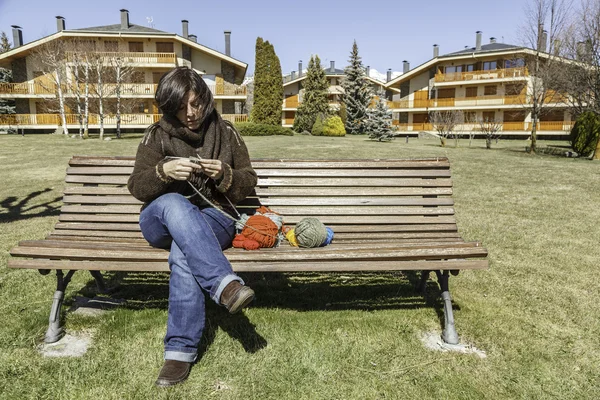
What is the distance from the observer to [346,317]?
342 cm

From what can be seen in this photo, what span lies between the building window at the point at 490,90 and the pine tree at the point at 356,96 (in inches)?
417

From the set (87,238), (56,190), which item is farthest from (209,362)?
(56,190)

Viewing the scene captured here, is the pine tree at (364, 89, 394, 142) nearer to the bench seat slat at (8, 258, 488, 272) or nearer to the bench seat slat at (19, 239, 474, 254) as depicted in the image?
the bench seat slat at (19, 239, 474, 254)

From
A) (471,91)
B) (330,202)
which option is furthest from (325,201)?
(471,91)

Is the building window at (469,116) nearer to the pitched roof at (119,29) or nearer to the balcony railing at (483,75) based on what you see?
the balcony railing at (483,75)

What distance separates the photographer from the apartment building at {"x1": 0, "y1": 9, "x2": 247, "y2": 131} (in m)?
31.8

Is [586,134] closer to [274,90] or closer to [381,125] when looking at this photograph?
[381,125]

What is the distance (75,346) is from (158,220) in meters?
1.02

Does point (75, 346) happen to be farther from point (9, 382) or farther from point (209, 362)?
point (209, 362)

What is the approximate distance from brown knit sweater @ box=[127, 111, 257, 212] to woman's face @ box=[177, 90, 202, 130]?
54mm

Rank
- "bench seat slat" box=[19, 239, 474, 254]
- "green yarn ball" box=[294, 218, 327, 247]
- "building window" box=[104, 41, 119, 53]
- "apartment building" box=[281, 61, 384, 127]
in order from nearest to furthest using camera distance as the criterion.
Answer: "bench seat slat" box=[19, 239, 474, 254]
"green yarn ball" box=[294, 218, 327, 247]
"building window" box=[104, 41, 119, 53]
"apartment building" box=[281, 61, 384, 127]

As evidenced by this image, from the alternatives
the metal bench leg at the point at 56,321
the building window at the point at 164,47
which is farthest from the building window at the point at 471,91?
the metal bench leg at the point at 56,321

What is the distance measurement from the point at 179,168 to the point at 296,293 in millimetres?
1702

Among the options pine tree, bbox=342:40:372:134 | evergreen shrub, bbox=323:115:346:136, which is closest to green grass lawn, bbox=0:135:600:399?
evergreen shrub, bbox=323:115:346:136
